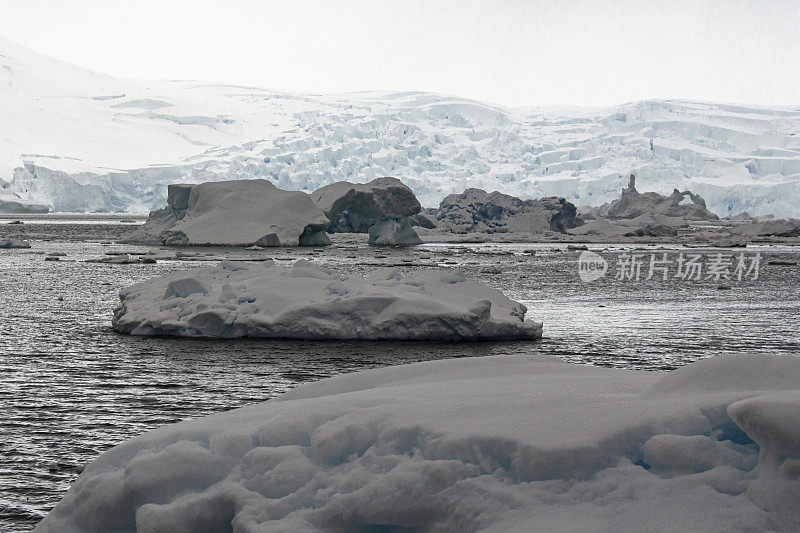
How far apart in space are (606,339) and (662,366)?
2091mm

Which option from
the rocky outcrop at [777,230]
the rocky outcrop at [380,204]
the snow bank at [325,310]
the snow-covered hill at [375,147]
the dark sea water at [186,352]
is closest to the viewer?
the dark sea water at [186,352]

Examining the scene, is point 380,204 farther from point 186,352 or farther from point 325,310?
point 186,352

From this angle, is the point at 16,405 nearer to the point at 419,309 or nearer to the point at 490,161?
the point at 419,309

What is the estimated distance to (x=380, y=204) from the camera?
1556 inches

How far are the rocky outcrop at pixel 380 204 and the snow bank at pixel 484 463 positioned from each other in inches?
1394

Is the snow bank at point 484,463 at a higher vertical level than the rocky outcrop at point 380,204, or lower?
higher

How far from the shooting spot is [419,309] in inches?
412

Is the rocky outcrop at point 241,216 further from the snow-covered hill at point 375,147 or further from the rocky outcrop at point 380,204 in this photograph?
the snow-covered hill at point 375,147

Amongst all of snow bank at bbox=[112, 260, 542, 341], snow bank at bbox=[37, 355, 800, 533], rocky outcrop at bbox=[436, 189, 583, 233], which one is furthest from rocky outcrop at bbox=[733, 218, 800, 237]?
snow bank at bbox=[37, 355, 800, 533]

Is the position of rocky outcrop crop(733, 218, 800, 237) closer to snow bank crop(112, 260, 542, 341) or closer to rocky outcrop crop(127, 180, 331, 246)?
rocky outcrop crop(127, 180, 331, 246)

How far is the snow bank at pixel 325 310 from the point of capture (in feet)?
34.4

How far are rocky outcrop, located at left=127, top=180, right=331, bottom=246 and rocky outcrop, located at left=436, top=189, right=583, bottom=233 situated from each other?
737 inches

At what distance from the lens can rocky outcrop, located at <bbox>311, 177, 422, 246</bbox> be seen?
39281 mm

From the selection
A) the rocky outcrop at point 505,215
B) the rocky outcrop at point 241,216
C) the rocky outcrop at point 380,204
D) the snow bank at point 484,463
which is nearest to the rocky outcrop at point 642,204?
the rocky outcrop at point 505,215
